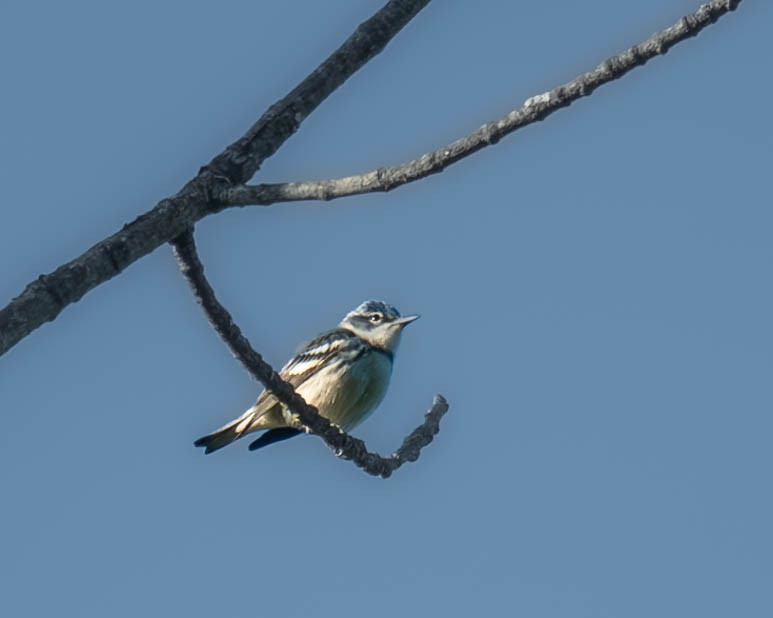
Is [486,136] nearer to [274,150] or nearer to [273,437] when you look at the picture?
[274,150]

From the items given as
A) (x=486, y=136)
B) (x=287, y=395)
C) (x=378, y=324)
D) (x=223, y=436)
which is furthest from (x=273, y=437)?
(x=486, y=136)

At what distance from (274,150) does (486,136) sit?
30.9 inches

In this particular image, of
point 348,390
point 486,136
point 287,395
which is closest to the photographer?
point 486,136

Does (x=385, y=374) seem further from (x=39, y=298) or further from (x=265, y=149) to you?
(x=39, y=298)

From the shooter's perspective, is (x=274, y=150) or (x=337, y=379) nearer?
(x=274, y=150)

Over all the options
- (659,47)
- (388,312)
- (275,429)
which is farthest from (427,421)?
(388,312)

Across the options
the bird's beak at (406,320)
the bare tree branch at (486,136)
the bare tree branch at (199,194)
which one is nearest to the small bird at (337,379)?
the bird's beak at (406,320)

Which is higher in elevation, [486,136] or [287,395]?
[486,136]

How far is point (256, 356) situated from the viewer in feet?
17.4

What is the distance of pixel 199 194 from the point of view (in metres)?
4.11

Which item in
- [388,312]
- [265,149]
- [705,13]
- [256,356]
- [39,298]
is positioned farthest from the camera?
[388,312]

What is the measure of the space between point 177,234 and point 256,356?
1300 millimetres

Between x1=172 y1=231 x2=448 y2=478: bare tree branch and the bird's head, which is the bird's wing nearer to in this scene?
the bird's head

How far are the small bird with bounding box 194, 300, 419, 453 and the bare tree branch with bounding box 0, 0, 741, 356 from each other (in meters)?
5.96
